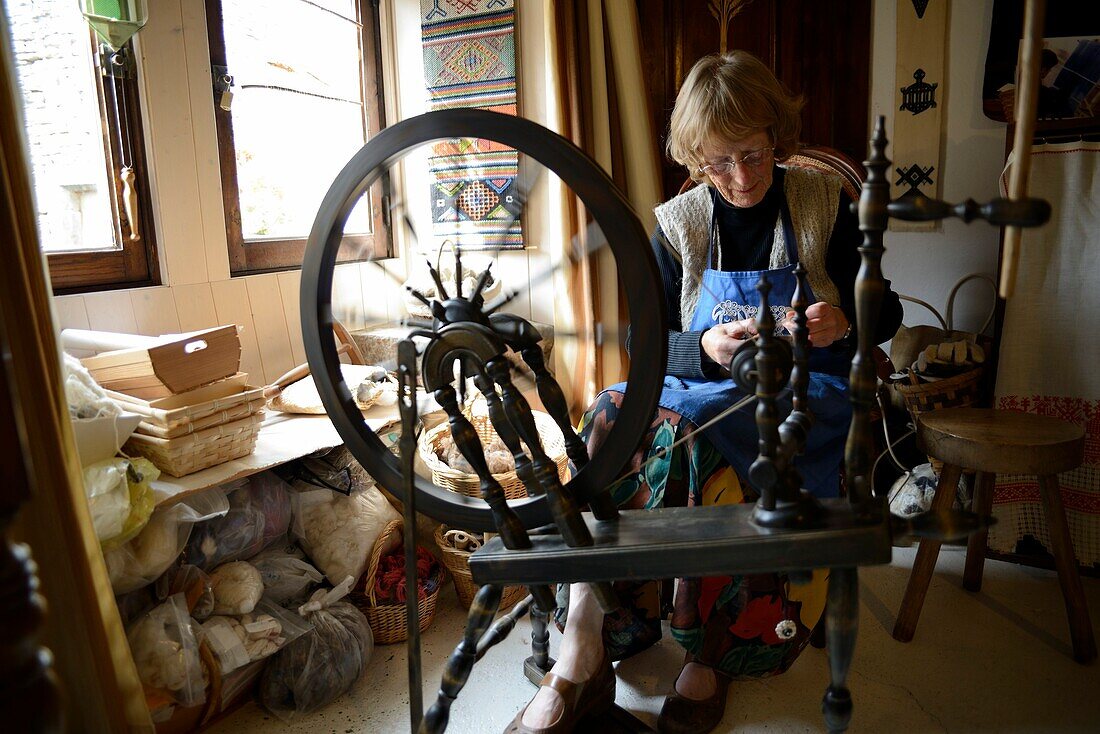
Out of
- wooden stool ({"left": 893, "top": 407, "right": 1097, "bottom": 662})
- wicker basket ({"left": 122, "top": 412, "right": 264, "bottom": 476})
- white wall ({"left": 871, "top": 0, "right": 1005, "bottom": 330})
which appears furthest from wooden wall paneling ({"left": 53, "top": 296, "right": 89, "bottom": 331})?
white wall ({"left": 871, "top": 0, "right": 1005, "bottom": 330})

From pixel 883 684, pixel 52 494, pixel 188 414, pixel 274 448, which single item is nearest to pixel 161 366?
pixel 188 414

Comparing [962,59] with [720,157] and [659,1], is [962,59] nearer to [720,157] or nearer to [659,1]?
[659,1]

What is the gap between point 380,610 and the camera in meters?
1.99

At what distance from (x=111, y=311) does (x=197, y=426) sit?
0.50 metres

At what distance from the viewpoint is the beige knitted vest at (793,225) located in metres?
1.70

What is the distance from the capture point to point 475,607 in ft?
3.81

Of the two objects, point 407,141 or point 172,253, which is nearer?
point 407,141

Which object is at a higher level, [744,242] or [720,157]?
[720,157]

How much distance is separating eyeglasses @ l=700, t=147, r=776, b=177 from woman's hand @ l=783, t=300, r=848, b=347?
369mm

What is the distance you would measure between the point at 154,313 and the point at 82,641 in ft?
3.45

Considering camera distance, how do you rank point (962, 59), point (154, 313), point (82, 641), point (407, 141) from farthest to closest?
1. point (962, 59)
2. point (154, 313)
3. point (82, 641)
4. point (407, 141)

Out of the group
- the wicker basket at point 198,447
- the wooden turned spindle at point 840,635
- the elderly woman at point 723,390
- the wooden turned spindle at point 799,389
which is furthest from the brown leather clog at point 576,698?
the wicker basket at point 198,447

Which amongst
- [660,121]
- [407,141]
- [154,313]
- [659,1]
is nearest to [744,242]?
[407,141]

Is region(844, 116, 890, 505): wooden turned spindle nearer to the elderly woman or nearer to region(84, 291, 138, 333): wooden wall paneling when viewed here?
the elderly woman
